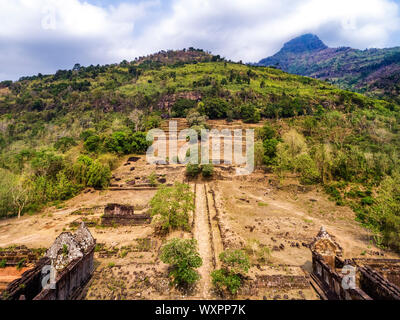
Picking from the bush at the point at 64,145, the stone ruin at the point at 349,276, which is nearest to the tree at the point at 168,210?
the stone ruin at the point at 349,276

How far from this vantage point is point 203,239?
56.7 ft

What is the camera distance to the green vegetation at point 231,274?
1129 centimetres

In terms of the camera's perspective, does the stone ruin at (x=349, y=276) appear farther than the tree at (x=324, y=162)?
No

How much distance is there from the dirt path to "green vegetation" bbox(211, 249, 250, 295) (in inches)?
28.1

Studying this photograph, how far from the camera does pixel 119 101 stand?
8769cm

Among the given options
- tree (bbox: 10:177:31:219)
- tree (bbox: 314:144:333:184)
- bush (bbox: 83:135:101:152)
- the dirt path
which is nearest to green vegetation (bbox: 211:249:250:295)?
the dirt path

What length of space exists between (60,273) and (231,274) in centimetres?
891

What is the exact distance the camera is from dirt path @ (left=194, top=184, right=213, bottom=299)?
1217 centimetres

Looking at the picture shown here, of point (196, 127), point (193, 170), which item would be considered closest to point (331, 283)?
point (193, 170)

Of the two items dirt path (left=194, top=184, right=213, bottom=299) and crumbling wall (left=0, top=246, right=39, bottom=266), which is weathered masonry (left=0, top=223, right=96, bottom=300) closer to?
crumbling wall (left=0, top=246, right=39, bottom=266)

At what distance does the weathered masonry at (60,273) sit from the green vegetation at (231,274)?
7572 millimetres

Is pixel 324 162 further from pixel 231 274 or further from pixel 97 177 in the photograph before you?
pixel 97 177

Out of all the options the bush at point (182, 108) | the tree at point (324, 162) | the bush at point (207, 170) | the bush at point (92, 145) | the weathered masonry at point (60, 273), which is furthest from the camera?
the bush at point (182, 108)

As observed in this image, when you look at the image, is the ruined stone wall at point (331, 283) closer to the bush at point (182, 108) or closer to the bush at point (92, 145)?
the bush at point (92, 145)
